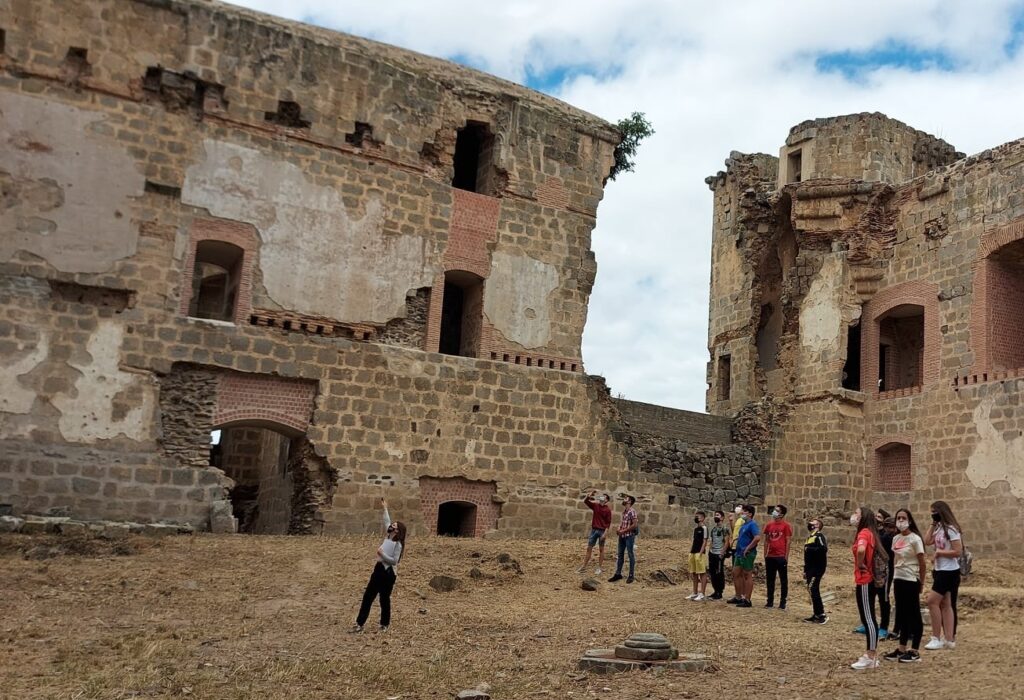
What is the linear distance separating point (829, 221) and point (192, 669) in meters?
15.9

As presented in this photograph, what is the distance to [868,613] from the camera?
9.59 meters

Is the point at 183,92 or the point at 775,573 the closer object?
the point at 775,573

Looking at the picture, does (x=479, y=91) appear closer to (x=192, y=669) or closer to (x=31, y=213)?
(x=31, y=213)

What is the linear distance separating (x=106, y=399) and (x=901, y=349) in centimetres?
1469

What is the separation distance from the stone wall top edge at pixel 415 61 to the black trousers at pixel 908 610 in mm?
11733

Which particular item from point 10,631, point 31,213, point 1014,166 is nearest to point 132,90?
point 31,213

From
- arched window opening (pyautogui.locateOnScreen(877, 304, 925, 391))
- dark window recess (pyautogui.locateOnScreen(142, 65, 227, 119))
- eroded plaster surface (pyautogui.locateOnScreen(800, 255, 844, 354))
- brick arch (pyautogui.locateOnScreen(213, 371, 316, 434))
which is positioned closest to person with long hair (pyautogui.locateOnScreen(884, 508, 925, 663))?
brick arch (pyautogui.locateOnScreen(213, 371, 316, 434))

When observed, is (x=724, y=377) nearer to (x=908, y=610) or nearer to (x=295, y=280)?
(x=295, y=280)

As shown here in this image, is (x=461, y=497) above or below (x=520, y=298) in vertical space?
below

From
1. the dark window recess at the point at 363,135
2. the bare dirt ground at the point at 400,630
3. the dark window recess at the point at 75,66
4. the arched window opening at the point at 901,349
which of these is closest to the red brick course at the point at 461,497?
the bare dirt ground at the point at 400,630

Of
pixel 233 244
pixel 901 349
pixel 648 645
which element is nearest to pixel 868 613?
pixel 648 645

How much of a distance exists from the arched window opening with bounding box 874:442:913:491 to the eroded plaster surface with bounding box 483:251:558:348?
6.72 meters

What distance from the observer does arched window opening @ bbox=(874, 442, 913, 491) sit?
66.3ft

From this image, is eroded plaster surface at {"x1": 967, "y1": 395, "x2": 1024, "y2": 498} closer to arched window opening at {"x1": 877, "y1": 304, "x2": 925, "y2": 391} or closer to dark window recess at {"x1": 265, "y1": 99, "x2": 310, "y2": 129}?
arched window opening at {"x1": 877, "y1": 304, "x2": 925, "y2": 391}
